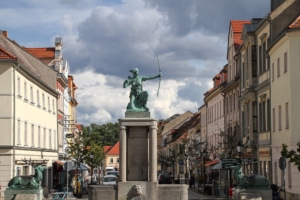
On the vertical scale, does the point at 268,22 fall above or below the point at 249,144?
above

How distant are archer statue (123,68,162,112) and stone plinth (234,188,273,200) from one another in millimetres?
5330

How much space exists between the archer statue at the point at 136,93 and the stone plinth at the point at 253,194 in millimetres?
5330

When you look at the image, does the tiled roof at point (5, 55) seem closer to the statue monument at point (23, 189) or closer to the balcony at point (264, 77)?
the balcony at point (264, 77)

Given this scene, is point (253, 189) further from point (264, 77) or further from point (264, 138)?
point (264, 77)

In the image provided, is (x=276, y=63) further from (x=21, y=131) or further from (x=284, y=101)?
(x=21, y=131)

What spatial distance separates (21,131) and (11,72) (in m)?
5.24

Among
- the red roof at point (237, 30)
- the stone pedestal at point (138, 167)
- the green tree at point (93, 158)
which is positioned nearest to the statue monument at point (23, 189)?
the stone pedestal at point (138, 167)

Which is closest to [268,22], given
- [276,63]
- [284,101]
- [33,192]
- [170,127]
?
[276,63]

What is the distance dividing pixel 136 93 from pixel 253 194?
6.19m

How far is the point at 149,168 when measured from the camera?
24188 mm

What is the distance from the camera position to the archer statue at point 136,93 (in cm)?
2480

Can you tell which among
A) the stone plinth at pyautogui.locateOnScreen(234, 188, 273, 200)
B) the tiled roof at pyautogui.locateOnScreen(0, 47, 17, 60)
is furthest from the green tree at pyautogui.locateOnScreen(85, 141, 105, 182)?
the stone plinth at pyautogui.locateOnScreen(234, 188, 273, 200)

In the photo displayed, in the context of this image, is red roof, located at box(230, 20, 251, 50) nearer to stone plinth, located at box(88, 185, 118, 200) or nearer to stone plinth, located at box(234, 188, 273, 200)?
stone plinth, located at box(234, 188, 273, 200)

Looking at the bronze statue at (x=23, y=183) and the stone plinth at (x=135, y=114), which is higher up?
the stone plinth at (x=135, y=114)
